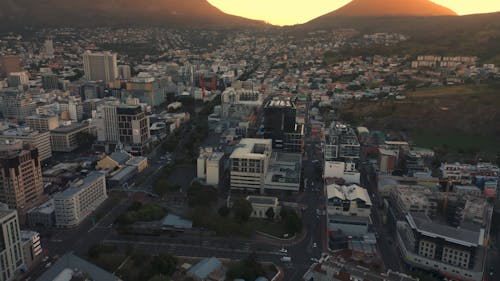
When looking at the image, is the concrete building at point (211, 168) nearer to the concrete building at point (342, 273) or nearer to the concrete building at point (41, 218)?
the concrete building at point (41, 218)

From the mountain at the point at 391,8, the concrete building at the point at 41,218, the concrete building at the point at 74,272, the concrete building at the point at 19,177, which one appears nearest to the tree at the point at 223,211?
the concrete building at the point at 74,272

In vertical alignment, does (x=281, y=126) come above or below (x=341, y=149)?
above

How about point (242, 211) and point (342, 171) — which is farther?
point (342, 171)

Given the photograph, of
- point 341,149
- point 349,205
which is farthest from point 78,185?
point 341,149

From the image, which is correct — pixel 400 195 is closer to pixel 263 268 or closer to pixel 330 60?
pixel 263 268

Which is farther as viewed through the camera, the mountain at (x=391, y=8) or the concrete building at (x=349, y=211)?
the mountain at (x=391, y=8)

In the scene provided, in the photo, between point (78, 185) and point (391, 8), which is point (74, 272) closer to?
point (78, 185)
